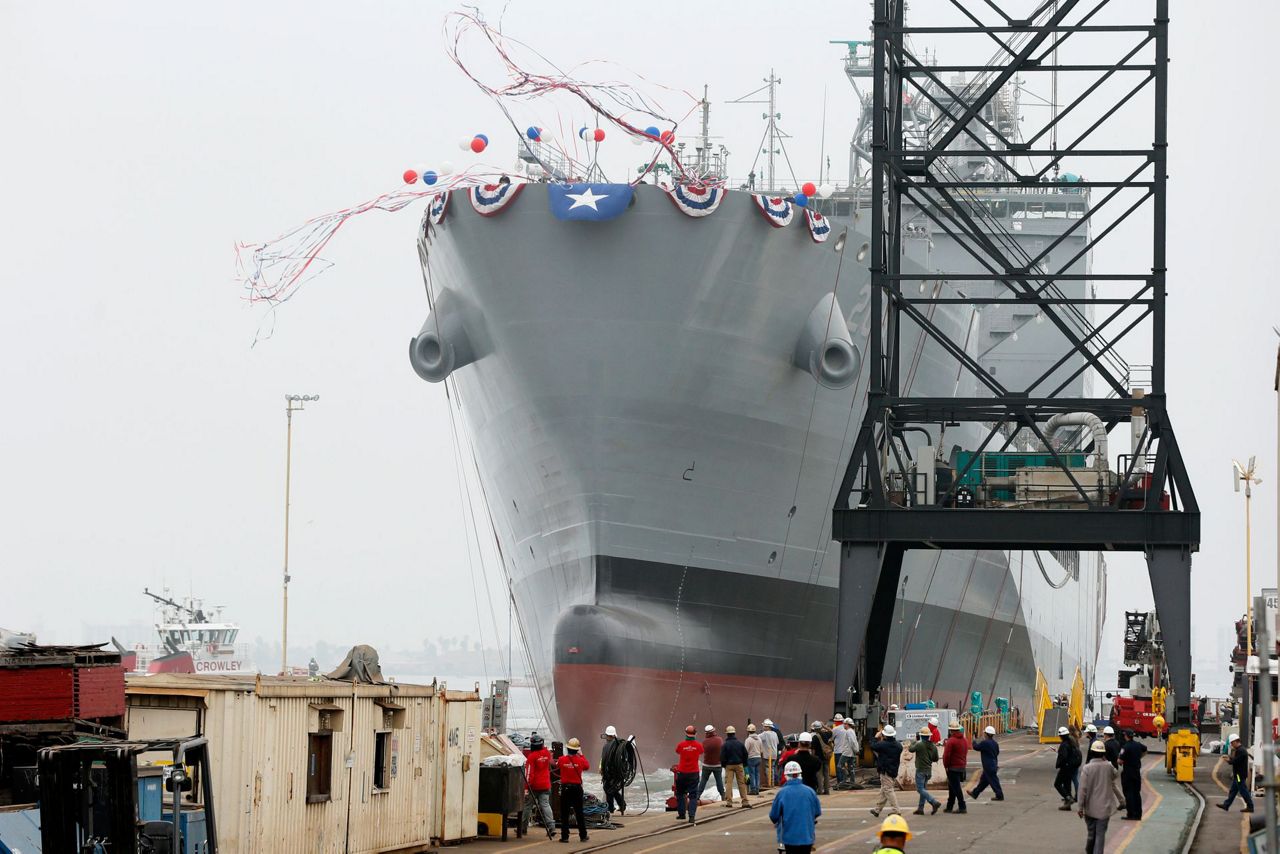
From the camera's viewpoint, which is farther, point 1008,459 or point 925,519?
point 1008,459

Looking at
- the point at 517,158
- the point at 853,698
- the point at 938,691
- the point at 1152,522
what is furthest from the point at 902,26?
the point at 938,691

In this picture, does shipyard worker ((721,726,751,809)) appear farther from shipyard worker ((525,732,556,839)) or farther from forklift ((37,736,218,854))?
forklift ((37,736,218,854))

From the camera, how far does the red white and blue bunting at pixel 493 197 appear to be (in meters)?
28.2

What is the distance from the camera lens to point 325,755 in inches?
549

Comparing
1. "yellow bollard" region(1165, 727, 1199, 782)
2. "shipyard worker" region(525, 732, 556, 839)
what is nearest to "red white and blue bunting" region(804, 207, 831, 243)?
"yellow bollard" region(1165, 727, 1199, 782)

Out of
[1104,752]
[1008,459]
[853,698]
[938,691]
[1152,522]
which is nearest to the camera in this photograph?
[1104,752]

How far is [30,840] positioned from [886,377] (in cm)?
2087

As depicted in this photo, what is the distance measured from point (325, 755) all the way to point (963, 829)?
623 cm

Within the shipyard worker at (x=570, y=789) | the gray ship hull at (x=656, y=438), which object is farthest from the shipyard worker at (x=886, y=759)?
the gray ship hull at (x=656, y=438)

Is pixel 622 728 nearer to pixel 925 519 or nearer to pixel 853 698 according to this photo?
pixel 853 698

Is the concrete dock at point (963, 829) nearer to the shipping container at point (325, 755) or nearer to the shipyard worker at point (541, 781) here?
the shipyard worker at point (541, 781)

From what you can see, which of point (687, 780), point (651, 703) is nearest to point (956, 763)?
point (687, 780)

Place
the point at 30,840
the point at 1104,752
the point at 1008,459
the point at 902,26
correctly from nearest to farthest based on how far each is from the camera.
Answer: the point at 30,840
the point at 1104,752
the point at 902,26
the point at 1008,459

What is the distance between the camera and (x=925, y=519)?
25062 millimetres
